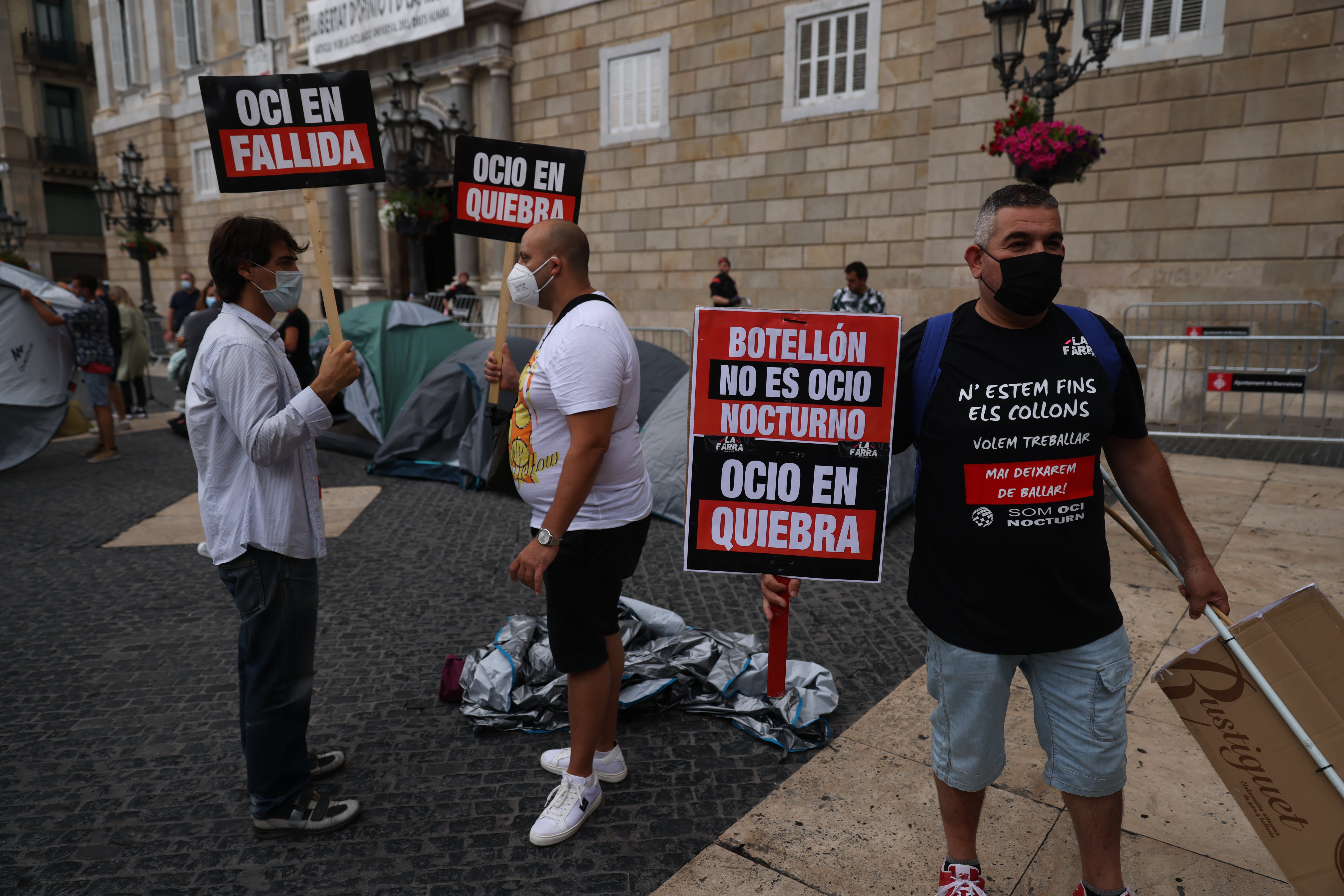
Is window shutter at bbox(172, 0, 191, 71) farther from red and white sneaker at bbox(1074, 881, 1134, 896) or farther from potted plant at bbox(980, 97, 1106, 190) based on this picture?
red and white sneaker at bbox(1074, 881, 1134, 896)

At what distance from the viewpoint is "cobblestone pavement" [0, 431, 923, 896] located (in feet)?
8.14

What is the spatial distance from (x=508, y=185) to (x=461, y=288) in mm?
14656

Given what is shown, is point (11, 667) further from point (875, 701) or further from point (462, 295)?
point (462, 295)

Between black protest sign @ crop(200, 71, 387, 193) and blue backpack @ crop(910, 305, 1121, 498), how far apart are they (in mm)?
2046

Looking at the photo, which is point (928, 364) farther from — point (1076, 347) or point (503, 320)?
point (503, 320)

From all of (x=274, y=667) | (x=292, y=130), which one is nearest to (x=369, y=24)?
(x=292, y=130)

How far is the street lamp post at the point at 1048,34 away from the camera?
739 cm

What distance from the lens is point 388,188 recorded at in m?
20.1

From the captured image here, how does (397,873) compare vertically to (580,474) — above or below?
below

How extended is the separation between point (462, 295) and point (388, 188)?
4.67m

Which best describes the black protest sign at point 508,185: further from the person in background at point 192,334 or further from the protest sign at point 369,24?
the protest sign at point 369,24

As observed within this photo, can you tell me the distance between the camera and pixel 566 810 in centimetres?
259

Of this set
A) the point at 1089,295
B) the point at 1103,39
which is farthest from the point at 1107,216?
the point at 1103,39

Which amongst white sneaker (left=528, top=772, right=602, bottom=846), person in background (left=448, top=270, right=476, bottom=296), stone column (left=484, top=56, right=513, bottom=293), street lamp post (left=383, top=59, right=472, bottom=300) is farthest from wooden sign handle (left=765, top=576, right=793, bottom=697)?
person in background (left=448, top=270, right=476, bottom=296)
